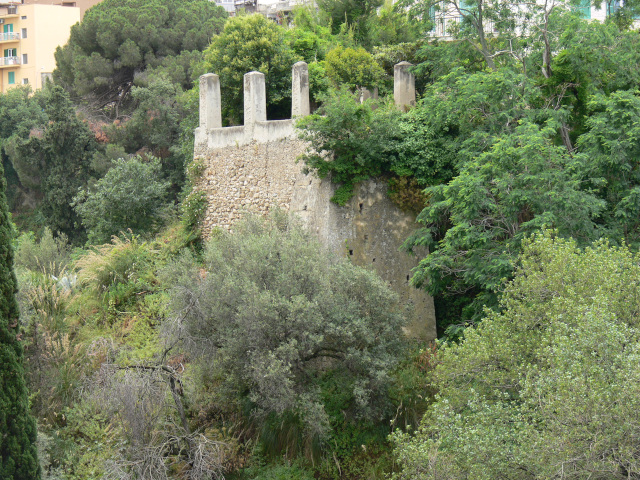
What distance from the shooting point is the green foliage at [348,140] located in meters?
15.7

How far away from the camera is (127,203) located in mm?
23531

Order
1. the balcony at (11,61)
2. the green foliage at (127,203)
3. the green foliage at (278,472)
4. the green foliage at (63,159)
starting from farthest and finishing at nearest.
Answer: the balcony at (11,61) < the green foliage at (63,159) < the green foliage at (127,203) < the green foliage at (278,472)

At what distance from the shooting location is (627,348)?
29.1ft

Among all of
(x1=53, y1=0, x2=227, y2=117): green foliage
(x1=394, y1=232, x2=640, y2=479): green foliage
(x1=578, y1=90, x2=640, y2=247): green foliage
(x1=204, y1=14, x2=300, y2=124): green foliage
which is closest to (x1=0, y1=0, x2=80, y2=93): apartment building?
(x1=53, y1=0, x2=227, y2=117): green foliage

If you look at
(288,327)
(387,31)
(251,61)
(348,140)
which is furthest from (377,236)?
(387,31)

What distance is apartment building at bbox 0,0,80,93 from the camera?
4466cm

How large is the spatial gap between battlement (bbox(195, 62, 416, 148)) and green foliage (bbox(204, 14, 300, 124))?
3.18 ft

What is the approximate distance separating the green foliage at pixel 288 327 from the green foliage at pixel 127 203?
387 inches

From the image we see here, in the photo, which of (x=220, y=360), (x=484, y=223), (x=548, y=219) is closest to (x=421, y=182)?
(x=484, y=223)

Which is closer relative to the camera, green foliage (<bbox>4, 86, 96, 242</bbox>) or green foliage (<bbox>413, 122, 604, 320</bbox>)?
green foliage (<bbox>413, 122, 604, 320</bbox>)

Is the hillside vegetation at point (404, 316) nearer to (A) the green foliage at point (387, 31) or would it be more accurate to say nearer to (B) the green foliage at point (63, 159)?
(A) the green foliage at point (387, 31)

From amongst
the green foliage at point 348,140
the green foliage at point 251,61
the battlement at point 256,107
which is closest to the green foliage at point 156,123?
the green foliage at point 251,61

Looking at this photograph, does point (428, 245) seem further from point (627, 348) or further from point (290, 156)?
point (627, 348)

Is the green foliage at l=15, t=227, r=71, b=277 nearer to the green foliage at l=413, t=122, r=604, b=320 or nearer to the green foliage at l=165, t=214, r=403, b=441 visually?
the green foliage at l=165, t=214, r=403, b=441
